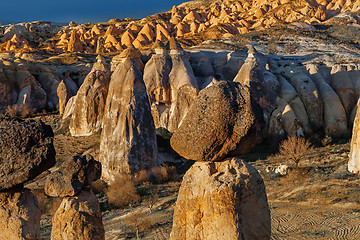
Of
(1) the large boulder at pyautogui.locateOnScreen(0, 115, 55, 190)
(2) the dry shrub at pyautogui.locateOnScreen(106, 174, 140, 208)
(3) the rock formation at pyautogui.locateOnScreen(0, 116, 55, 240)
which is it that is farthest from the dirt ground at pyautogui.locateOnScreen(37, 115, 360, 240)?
(1) the large boulder at pyautogui.locateOnScreen(0, 115, 55, 190)

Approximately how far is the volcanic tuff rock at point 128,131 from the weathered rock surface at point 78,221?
873cm

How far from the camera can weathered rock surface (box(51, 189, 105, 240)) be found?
4.46 metres

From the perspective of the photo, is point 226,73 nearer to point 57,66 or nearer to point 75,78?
point 75,78

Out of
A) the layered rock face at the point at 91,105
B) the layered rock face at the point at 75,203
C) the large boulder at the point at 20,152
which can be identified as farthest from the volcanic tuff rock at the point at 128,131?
the large boulder at the point at 20,152

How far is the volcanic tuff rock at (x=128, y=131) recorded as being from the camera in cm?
1347

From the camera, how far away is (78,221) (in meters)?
4.46

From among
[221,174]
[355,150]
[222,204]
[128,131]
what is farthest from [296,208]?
[222,204]

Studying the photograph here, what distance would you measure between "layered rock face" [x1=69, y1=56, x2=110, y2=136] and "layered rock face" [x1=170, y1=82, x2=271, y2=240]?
16269mm

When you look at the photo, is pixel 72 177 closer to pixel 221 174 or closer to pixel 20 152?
pixel 20 152

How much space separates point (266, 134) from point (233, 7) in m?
67.2

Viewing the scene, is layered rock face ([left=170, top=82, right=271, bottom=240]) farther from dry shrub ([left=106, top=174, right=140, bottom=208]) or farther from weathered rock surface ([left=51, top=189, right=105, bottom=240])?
dry shrub ([left=106, top=174, right=140, bottom=208])

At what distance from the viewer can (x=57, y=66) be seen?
116 ft

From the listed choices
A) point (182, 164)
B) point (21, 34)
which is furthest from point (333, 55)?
point (21, 34)

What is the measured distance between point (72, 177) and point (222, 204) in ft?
8.39
